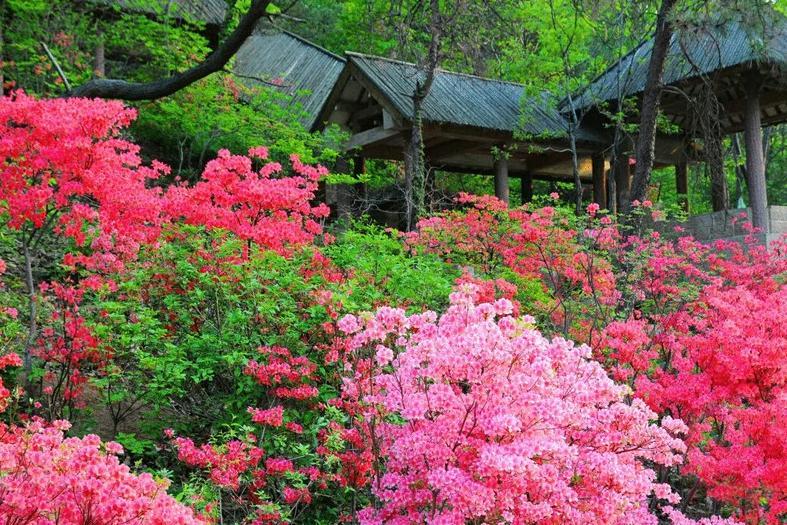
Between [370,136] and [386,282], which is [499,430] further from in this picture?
[370,136]

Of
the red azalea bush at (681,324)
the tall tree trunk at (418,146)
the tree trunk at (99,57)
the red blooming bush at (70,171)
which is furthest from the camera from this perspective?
the tree trunk at (99,57)

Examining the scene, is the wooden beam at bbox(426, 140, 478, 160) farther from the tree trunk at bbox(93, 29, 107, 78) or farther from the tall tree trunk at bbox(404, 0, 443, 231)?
the tree trunk at bbox(93, 29, 107, 78)

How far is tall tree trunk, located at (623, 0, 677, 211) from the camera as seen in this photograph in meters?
9.45

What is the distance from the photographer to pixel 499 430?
3.15m

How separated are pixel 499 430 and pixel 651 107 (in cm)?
755

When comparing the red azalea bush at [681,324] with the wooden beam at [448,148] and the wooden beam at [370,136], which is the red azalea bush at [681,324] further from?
the wooden beam at [448,148]

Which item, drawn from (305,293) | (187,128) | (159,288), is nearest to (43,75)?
(187,128)

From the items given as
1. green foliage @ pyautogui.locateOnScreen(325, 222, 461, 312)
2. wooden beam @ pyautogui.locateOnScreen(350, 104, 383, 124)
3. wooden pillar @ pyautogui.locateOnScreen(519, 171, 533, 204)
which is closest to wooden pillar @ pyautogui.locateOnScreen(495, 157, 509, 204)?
wooden beam @ pyautogui.locateOnScreen(350, 104, 383, 124)

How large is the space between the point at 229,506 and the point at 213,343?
42.9 inches

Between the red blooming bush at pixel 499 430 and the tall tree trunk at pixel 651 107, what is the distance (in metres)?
6.29

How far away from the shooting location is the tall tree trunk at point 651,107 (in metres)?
9.45

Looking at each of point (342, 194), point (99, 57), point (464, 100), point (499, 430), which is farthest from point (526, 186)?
point (499, 430)

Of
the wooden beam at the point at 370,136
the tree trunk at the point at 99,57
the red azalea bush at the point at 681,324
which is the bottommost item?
the red azalea bush at the point at 681,324


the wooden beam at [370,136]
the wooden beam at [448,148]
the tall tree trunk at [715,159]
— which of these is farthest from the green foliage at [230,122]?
the tall tree trunk at [715,159]
